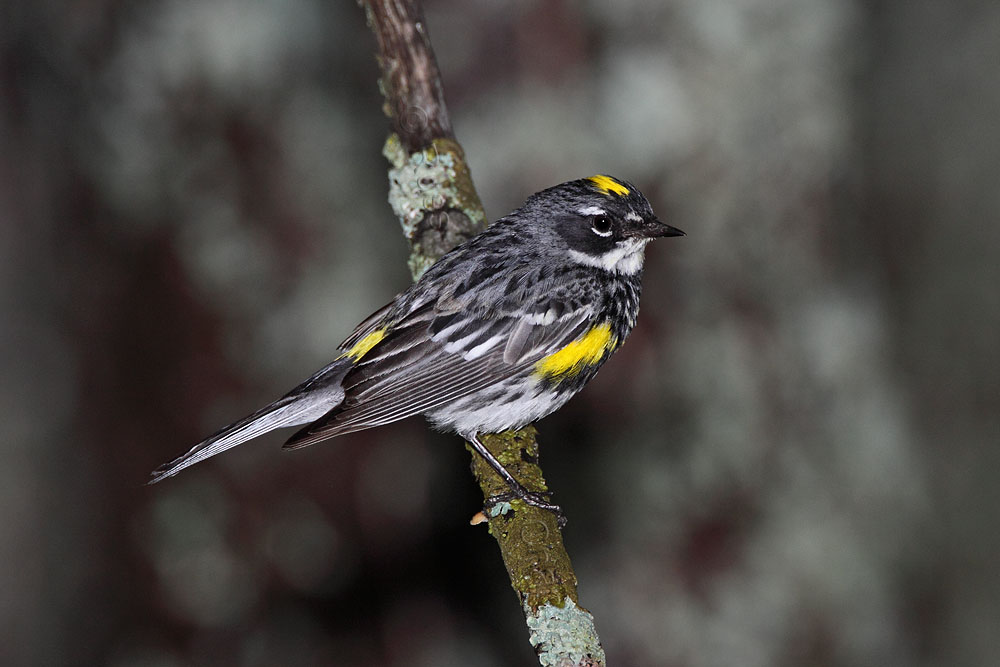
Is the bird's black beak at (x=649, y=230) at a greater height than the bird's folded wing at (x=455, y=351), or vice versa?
the bird's black beak at (x=649, y=230)

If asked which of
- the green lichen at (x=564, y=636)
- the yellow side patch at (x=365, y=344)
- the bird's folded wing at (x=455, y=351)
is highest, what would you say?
the yellow side patch at (x=365, y=344)

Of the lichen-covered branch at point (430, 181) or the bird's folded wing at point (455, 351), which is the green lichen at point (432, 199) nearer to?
the lichen-covered branch at point (430, 181)

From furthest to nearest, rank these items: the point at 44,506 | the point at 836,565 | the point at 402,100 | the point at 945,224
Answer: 1. the point at 945,224
2. the point at 44,506
3. the point at 836,565
4. the point at 402,100

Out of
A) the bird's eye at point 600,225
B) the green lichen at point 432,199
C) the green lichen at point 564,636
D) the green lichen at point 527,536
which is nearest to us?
the green lichen at point 564,636

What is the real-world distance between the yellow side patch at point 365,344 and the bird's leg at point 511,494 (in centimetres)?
65

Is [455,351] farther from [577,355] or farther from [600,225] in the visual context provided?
[600,225]

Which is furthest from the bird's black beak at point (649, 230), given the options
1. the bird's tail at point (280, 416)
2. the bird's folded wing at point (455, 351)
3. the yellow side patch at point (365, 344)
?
the bird's tail at point (280, 416)

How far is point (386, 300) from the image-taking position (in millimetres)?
5879

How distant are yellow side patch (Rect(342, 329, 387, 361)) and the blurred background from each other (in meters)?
1.00

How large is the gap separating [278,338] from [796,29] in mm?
3541

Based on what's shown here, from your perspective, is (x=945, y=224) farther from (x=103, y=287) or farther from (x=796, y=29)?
(x=103, y=287)

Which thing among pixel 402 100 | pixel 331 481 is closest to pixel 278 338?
pixel 331 481

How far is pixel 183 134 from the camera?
5.47m

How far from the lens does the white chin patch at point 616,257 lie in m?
4.77
